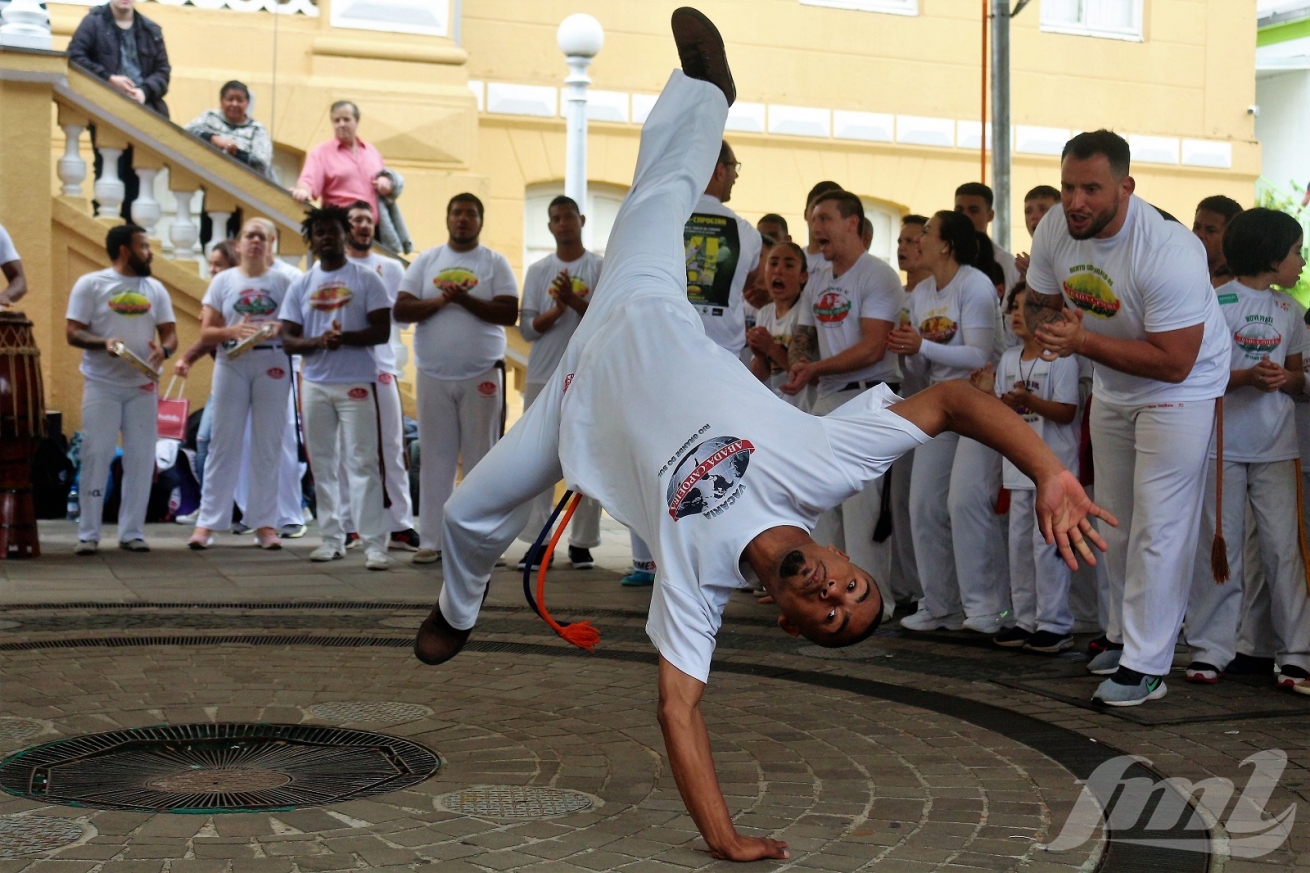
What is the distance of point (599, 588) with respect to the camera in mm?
9266

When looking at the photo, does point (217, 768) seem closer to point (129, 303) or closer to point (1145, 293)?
point (1145, 293)

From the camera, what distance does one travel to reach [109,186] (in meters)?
12.5

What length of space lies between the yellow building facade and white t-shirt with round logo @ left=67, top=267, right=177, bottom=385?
211 centimetres

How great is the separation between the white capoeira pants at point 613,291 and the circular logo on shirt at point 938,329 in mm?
2318

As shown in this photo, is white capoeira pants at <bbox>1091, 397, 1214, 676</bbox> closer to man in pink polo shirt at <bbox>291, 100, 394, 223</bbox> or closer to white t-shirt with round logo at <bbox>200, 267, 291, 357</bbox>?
white t-shirt with round logo at <bbox>200, 267, 291, 357</bbox>

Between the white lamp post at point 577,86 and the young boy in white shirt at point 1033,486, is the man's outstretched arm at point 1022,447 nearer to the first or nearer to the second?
the young boy in white shirt at point 1033,486

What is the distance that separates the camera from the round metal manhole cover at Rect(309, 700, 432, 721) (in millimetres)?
5699

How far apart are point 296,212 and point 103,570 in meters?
4.36

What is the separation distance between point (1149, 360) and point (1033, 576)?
5.84ft

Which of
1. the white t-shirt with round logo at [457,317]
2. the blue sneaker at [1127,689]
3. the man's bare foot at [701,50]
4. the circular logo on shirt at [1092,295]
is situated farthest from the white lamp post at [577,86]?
the blue sneaker at [1127,689]

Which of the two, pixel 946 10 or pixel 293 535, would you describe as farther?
pixel 946 10

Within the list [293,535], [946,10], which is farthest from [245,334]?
[946,10]

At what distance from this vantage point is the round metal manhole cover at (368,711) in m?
5.70

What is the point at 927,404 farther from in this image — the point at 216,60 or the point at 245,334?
the point at 216,60
